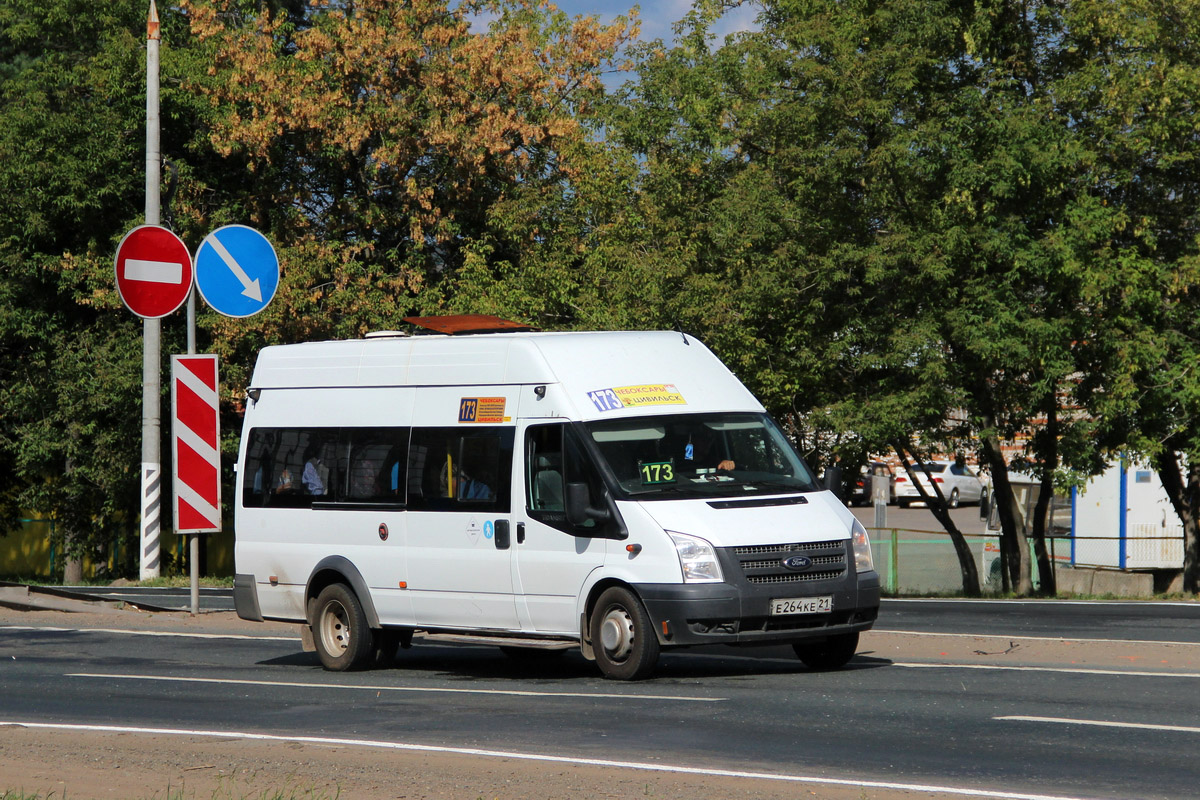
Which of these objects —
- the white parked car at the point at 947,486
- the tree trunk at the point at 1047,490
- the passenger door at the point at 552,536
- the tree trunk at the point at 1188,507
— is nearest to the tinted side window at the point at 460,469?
the passenger door at the point at 552,536

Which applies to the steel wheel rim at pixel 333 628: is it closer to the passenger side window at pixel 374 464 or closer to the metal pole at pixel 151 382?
the passenger side window at pixel 374 464

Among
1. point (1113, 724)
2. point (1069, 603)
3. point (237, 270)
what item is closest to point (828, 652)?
point (1113, 724)

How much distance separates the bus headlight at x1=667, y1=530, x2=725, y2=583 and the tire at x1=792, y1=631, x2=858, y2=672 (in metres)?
1.30

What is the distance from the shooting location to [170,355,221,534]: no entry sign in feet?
58.9

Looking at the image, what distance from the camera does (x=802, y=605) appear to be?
437 inches

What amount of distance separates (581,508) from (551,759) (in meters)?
3.45

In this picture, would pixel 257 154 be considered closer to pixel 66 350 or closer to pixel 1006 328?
pixel 66 350

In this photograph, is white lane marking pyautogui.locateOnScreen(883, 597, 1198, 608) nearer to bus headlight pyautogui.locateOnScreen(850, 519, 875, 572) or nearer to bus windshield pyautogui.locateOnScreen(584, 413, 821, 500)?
bus headlight pyautogui.locateOnScreen(850, 519, 875, 572)

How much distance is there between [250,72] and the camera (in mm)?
30531

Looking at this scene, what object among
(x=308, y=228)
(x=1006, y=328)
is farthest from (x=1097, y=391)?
(x=308, y=228)

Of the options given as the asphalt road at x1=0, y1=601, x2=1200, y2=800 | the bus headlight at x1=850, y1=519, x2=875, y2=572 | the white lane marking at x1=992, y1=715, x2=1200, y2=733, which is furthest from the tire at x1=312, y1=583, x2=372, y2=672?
the white lane marking at x1=992, y1=715, x2=1200, y2=733

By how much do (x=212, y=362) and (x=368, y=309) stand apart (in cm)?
1215

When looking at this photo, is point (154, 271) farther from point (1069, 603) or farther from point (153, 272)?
point (1069, 603)

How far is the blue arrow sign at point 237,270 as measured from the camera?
18.0 metres
